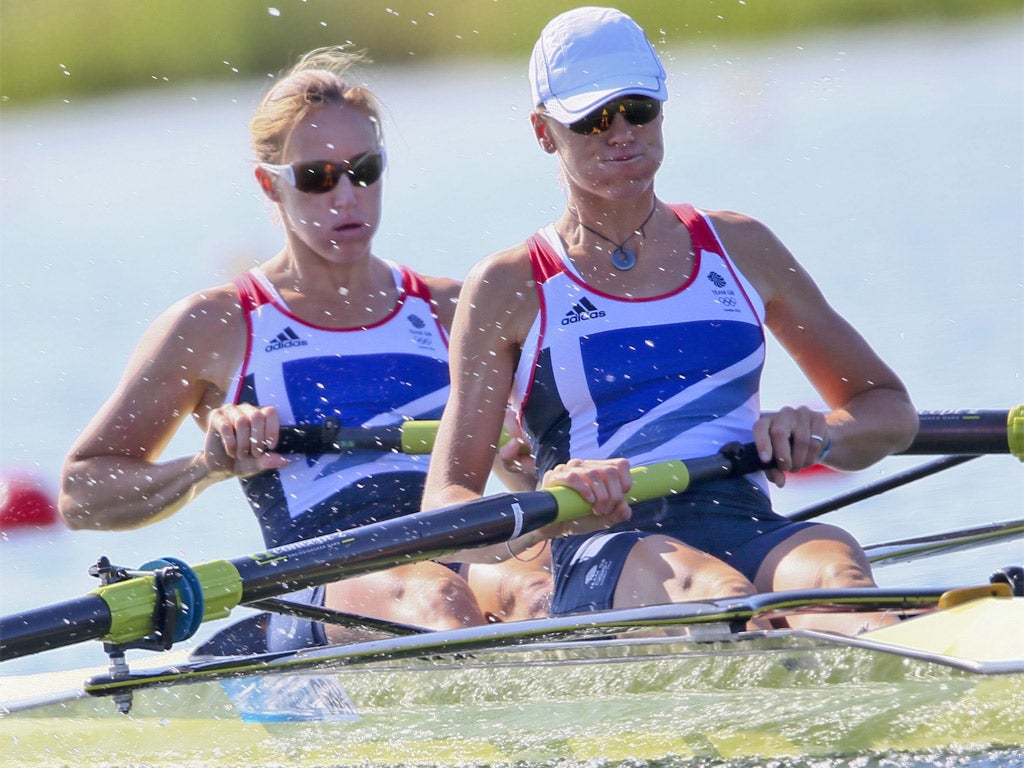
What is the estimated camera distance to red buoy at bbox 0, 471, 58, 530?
6316mm

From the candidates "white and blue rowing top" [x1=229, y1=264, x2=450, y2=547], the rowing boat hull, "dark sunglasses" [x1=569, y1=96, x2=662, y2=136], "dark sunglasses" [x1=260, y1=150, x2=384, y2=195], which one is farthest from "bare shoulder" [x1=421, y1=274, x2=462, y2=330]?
the rowing boat hull

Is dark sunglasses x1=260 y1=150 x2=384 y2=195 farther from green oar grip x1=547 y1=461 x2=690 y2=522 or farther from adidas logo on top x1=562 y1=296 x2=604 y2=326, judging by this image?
green oar grip x1=547 y1=461 x2=690 y2=522

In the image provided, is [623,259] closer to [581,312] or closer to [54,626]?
[581,312]

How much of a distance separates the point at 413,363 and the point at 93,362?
6.10 metres

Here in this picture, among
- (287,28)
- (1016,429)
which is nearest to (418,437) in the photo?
(1016,429)

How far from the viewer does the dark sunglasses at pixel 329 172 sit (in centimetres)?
371

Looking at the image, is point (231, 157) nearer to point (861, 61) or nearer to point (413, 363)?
point (861, 61)

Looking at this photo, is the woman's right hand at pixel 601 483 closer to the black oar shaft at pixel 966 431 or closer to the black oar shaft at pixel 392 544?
the black oar shaft at pixel 392 544

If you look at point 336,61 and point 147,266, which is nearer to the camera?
point 336,61

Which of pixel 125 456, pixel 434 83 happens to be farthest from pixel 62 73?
pixel 125 456

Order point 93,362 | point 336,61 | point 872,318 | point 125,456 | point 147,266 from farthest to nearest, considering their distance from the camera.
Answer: point 147,266 → point 93,362 → point 872,318 → point 336,61 → point 125,456

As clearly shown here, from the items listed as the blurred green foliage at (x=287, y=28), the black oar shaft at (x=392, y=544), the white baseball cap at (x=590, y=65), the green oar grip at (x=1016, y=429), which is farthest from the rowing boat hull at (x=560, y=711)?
the blurred green foliage at (x=287, y=28)

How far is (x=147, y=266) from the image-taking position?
1206 centimetres

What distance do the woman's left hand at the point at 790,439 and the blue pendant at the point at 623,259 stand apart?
0.40 metres
